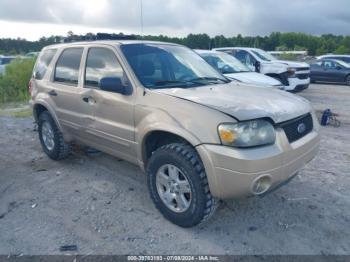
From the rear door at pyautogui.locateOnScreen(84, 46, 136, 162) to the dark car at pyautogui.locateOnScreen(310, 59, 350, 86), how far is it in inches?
628

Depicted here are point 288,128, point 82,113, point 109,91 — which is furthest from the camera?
point 82,113

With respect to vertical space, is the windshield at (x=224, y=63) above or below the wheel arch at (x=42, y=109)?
above

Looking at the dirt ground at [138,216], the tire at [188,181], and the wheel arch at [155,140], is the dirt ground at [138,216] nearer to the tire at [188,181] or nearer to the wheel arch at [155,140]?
the tire at [188,181]

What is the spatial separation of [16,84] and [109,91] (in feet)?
39.3

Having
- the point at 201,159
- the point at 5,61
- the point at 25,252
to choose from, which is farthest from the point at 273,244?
the point at 5,61

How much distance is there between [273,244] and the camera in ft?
9.91

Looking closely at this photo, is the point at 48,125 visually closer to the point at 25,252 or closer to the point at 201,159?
the point at 25,252

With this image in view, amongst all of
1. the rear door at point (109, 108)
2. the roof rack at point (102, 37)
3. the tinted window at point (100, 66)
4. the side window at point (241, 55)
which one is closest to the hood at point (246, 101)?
the rear door at point (109, 108)

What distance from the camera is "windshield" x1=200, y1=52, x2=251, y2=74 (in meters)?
8.85

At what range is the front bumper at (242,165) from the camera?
272 cm

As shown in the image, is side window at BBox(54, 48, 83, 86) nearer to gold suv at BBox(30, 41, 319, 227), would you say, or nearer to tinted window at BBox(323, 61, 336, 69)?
gold suv at BBox(30, 41, 319, 227)

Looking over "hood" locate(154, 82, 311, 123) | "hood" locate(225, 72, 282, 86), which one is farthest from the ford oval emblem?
"hood" locate(225, 72, 282, 86)

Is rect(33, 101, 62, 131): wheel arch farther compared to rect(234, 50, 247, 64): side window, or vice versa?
rect(234, 50, 247, 64): side window

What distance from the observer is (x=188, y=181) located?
3.06m
